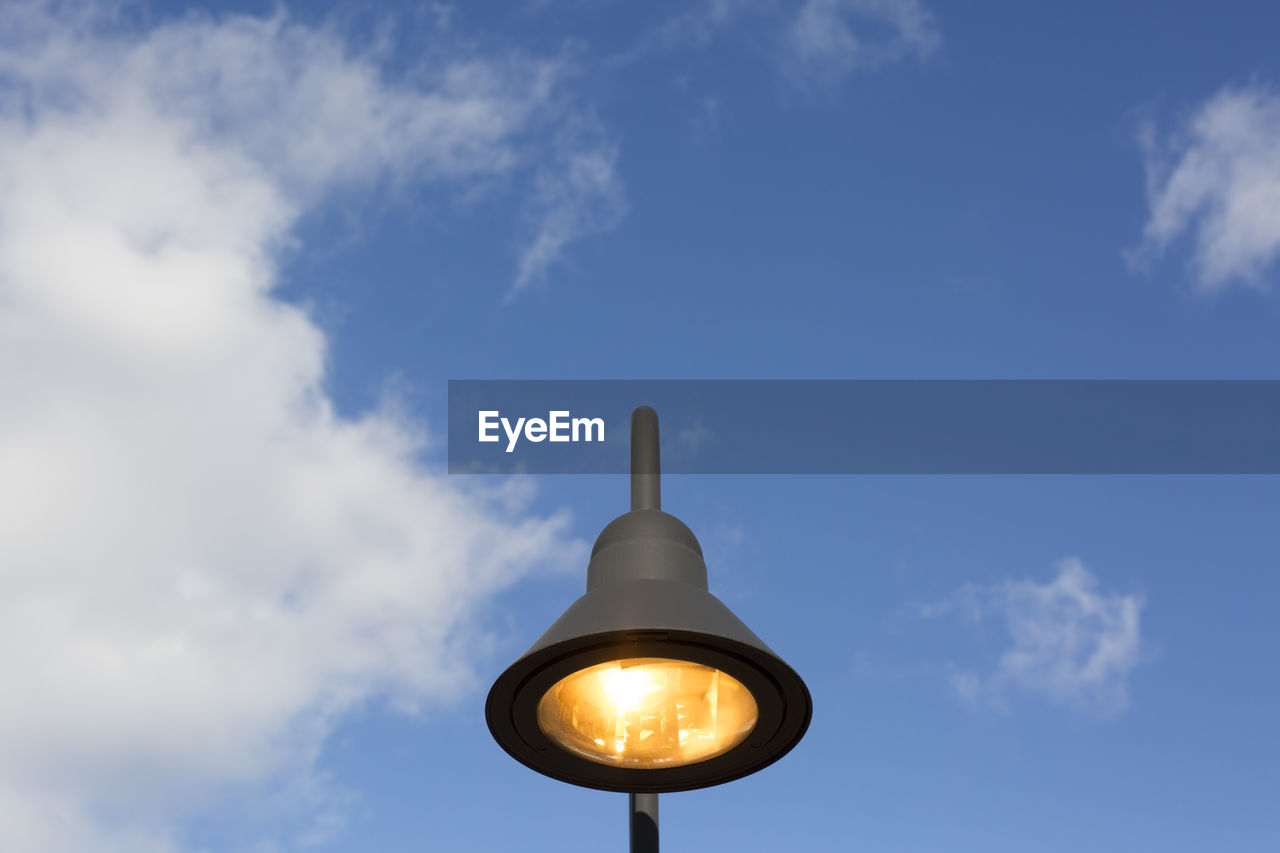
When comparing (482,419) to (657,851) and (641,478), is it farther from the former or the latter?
(657,851)

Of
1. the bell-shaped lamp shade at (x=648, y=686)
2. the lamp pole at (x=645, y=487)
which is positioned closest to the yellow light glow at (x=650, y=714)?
the bell-shaped lamp shade at (x=648, y=686)

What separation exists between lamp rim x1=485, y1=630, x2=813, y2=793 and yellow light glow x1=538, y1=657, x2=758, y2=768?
5cm

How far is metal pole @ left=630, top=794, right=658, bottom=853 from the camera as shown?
502 centimetres

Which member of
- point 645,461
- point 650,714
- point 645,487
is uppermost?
point 645,461

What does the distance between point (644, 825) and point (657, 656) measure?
1.23m

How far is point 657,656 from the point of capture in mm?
4164

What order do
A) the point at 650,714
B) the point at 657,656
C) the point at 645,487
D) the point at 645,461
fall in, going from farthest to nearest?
the point at 645,461 → the point at 645,487 → the point at 650,714 → the point at 657,656

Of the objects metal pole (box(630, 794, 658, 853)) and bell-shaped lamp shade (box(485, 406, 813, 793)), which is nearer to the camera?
bell-shaped lamp shade (box(485, 406, 813, 793))

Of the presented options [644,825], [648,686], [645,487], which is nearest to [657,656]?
[648,686]

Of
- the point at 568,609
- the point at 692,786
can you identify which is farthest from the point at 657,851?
the point at 568,609

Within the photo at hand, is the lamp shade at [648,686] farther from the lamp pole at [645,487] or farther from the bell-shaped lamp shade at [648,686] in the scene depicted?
the lamp pole at [645,487]

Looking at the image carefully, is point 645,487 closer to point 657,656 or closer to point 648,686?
point 648,686

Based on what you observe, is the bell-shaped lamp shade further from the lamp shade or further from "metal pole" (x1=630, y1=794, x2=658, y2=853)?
"metal pole" (x1=630, y1=794, x2=658, y2=853)

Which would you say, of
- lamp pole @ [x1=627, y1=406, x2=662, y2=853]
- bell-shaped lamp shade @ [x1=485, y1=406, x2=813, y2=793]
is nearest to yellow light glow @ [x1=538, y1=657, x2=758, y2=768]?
bell-shaped lamp shade @ [x1=485, y1=406, x2=813, y2=793]
